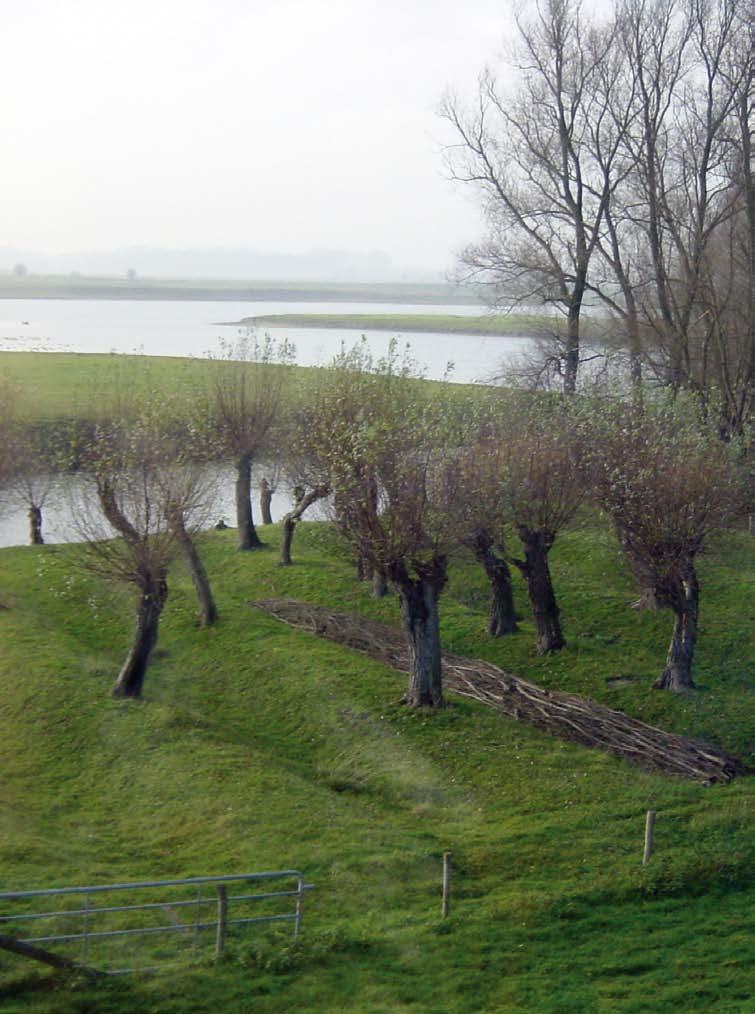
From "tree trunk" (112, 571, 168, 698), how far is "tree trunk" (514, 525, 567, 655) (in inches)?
438

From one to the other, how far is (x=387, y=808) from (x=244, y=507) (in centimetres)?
2427

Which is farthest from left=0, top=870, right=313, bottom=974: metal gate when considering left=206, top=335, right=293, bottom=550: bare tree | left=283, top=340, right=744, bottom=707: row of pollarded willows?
left=206, top=335, right=293, bottom=550: bare tree

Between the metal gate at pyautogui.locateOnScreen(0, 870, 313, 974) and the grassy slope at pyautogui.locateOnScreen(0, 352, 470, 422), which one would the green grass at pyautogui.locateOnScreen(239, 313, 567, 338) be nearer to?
the grassy slope at pyautogui.locateOnScreen(0, 352, 470, 422)

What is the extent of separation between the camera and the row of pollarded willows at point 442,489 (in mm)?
29438

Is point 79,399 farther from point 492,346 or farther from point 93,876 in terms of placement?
point 492,346

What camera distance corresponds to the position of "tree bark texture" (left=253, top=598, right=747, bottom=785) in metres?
25.4

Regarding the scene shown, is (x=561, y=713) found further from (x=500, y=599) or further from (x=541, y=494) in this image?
(x=500, y=599)

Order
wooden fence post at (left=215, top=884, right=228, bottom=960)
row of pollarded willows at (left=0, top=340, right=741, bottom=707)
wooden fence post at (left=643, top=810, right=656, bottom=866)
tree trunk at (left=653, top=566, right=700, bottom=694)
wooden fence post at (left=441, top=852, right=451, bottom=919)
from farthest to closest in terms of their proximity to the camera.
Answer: tree trunk at (left=653, top=566, right=700, bottom=694), row of pollarded willows at (left=0, top=340, right=741, bottom=707), wooden fence post at (left=643, top=810, right=656, bottom=866), wooden fence post at (left=441, top=852, right=451, bottom=919), wooden fence post at (left=215, top=884, right=228, bottom=960)

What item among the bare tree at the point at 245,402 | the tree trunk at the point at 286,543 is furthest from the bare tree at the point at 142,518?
the tree trunk at the point at 286,543

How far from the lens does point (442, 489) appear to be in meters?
29.7

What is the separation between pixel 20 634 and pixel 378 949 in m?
23.1

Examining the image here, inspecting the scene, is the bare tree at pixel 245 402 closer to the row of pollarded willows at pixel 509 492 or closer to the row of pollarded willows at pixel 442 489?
the row of pollarded willows at pixel 442 489

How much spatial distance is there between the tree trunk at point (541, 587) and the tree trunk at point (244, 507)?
15.6 meters

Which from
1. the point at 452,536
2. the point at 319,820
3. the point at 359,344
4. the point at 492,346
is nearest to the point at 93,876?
the point at 319,820
